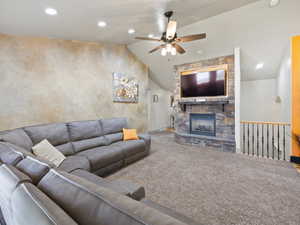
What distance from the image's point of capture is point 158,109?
7480 millimetres

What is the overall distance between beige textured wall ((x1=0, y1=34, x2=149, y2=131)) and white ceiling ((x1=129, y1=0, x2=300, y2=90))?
1.54 metres

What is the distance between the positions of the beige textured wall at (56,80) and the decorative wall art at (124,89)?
19cm

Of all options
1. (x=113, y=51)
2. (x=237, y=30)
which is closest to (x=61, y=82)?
(x=113, y=51)

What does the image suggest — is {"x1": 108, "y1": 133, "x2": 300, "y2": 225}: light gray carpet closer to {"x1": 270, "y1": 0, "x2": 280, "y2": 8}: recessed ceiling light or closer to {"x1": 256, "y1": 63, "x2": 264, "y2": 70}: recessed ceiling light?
{"x1": 256, "y1": 63, "x2": 264, "y2": 70}: recessed ceiling light

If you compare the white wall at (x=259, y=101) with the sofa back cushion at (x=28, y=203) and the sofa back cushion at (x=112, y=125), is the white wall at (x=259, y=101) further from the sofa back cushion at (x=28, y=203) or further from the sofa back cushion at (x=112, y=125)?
the sofa back cushion at (x=28, y=203)

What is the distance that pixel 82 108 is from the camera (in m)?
4.09

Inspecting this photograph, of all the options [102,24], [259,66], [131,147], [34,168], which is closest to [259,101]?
[259,66]

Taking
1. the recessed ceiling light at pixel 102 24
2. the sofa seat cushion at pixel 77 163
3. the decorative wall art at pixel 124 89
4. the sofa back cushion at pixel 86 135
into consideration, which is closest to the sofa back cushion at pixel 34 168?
the sofa seat cushion at pixel 77 163

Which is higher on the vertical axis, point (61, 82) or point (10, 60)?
point (10, 60)

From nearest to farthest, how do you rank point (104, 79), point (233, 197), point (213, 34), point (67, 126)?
point (233, 197), point (67, 126), point (213, 34), point (104, 79)

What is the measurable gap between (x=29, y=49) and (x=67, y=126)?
2.04m

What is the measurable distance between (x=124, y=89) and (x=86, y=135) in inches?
100

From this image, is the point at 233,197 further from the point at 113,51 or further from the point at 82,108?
the point at 113,51

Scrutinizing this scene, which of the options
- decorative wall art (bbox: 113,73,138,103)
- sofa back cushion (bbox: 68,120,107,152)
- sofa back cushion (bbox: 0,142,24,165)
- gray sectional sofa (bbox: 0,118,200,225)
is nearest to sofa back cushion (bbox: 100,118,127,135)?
sofa back cushion (bbox: 68,120,107,152)
